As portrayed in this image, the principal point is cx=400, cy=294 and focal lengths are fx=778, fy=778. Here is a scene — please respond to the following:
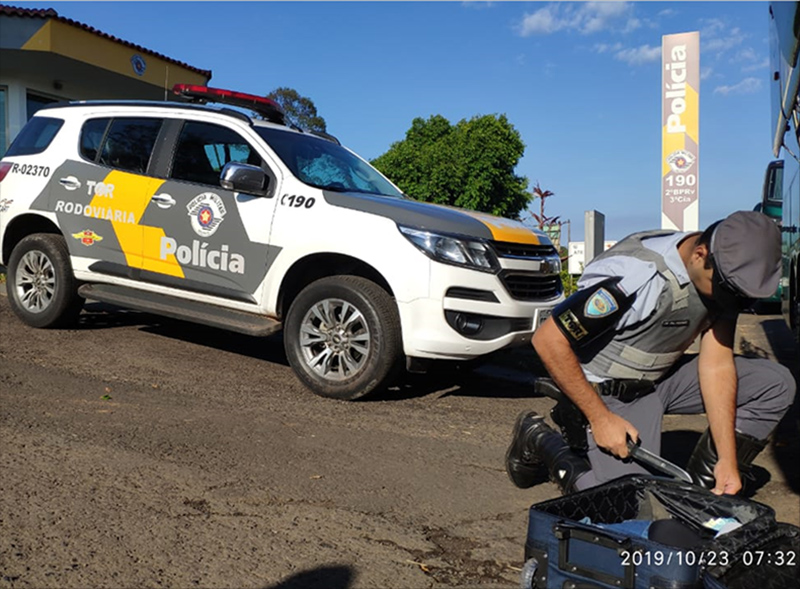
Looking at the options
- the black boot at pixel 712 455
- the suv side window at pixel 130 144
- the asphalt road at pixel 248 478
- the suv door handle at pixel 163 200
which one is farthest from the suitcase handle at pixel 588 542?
the suv side window at pixel 130 144

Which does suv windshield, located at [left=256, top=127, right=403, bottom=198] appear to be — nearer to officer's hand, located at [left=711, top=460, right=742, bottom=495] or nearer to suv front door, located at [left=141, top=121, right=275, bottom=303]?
suv front door, located at [left=141, top=121, right=275, bottom=303]

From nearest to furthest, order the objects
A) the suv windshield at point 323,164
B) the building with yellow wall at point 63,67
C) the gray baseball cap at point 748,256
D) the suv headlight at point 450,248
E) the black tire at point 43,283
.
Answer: the gray baseball cap at point 748,256
the suv headlight at point 450,248
the suv windshield at point 323,164
the black tire at point 43,283
the building with yellow wall at point 63,67

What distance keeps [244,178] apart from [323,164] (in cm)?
84

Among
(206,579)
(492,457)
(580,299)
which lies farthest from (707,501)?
(492,457)

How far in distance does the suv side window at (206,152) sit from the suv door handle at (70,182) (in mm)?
1006

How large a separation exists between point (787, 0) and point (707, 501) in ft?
12.9

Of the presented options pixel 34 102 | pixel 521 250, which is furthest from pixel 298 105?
pixel 521 250

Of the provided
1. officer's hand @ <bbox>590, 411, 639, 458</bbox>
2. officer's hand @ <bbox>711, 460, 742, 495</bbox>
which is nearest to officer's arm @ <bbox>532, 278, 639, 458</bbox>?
officer's hand @ <bbox>590, 411, 639, 458</bbox>

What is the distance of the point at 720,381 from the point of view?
10.4 feet

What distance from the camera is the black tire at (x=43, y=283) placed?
675cm

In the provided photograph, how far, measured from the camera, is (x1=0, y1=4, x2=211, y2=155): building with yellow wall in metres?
12.3

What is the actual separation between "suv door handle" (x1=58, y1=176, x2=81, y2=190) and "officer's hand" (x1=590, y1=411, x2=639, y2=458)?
210 inches

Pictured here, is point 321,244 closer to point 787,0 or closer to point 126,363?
point 126,363

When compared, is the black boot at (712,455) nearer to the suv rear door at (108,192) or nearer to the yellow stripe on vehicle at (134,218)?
the yellow stripe on vehicle at (134,218)
